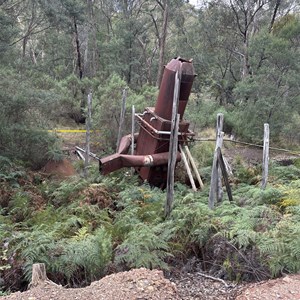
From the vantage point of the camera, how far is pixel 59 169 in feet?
39.2

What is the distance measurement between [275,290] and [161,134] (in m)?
6.05

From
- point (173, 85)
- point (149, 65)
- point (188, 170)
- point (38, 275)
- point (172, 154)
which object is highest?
point (149, 65)

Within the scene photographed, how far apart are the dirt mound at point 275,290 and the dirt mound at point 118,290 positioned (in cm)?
90

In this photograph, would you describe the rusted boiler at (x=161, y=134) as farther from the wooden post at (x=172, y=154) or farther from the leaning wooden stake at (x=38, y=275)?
the leaning wooden stake at (x=38, y=275)

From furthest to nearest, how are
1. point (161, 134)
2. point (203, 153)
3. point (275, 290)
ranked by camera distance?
point (203, 153) → point (161, 134) → point (275, 290)

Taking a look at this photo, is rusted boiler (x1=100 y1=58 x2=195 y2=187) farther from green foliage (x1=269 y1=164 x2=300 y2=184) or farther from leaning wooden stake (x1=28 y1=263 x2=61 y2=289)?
leaning wooden stake (x1=28 y1=263 x2=61 y2=289)

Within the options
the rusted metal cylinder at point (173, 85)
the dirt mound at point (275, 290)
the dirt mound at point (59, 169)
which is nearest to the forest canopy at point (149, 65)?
the dirt mound at point (59, 169)

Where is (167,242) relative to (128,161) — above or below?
below

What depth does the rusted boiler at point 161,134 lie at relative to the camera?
9055mm

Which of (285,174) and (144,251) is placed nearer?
(144,251)

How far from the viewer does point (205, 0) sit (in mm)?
23500

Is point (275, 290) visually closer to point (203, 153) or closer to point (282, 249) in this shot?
point (282, 249)

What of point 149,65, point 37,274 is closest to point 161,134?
point 37,274

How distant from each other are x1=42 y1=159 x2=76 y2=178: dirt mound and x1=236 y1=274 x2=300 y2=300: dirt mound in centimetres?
851
